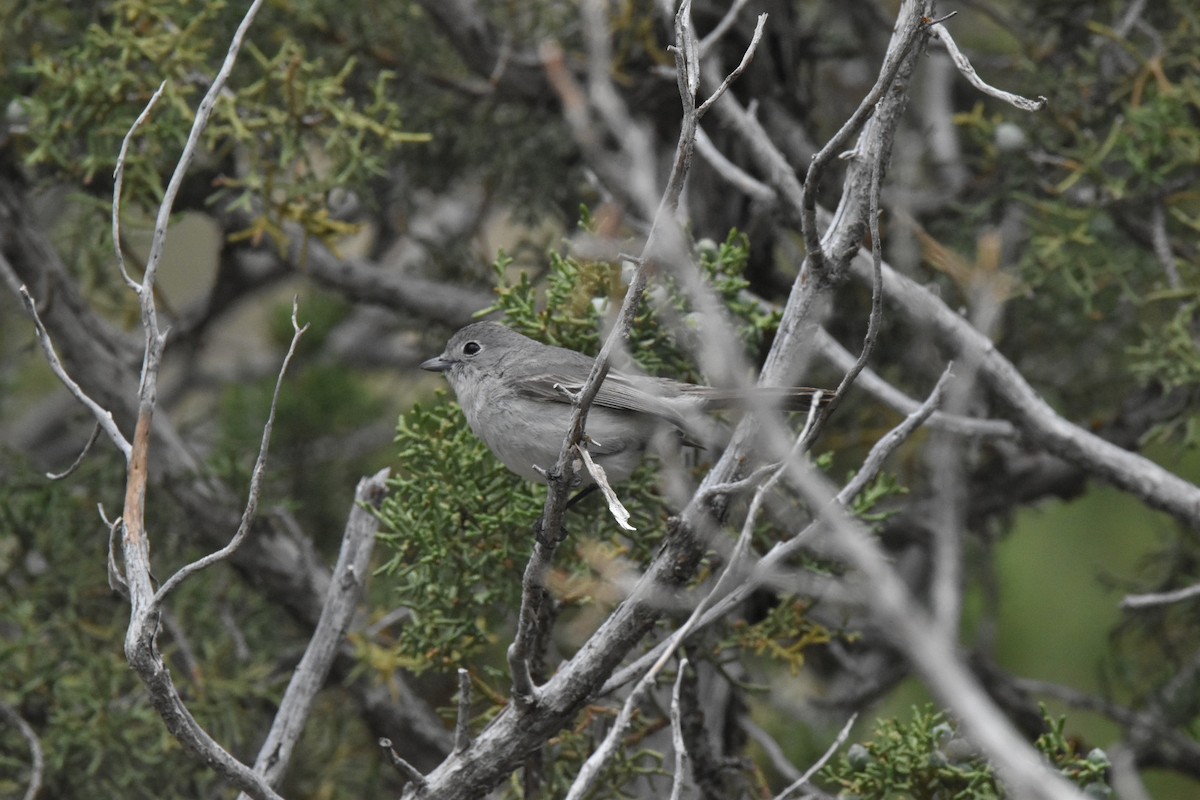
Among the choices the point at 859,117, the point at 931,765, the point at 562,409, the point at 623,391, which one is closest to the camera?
the point at 859,117

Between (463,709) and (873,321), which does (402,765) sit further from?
(873,321)

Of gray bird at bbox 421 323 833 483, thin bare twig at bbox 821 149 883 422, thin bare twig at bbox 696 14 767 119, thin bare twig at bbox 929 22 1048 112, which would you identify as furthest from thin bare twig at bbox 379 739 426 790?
thin bare twig at bbox 929 22 1048 112

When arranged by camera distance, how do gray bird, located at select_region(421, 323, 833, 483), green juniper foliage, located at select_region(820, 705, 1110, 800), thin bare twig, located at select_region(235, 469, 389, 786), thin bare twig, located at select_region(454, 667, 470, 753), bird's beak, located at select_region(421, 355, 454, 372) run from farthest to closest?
bird's beak, located at select_region(421, 355, 454, 372) < gray bird, located at select_region(421, 323, 833, 483) < thin bare twig, located at select_region(235, 469, 389, 786) < green juniper foliage, located at select_region(820, 705, 1110, 800) < thin bare twig, located at select_region(454, 667, 470, 753)

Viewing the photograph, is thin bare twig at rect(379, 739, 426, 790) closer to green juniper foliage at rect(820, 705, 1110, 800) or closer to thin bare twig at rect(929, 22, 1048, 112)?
green juniper foliage at rect(820, 705, 1110, 800)

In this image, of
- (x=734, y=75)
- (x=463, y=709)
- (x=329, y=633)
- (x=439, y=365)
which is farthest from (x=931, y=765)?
(x=439, y=365)

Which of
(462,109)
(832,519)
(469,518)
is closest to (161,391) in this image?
(462,109)

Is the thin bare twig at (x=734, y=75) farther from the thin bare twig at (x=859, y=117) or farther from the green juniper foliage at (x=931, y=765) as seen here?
the green juniper foliage at (x=931, y=765)

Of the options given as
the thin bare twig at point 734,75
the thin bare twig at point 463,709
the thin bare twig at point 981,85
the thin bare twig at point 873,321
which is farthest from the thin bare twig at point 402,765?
the thin bare twig at point 981,85

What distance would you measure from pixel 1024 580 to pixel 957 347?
198cm

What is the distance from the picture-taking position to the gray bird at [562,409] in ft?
10.1

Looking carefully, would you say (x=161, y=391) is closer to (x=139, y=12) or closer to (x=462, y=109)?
(x=462, y=109)

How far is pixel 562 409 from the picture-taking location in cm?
332

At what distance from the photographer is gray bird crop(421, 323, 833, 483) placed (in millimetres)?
3088

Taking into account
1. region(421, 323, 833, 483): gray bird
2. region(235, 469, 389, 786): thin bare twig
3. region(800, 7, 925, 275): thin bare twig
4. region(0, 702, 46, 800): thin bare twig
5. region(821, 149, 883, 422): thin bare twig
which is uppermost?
region(800, 7, 925, 275): thin bare twig
